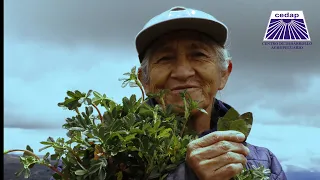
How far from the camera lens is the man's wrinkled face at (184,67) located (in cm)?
84

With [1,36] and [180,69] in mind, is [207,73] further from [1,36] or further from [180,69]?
[1,36]

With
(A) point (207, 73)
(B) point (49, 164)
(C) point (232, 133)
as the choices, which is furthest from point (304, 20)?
(B) point (49, 164)

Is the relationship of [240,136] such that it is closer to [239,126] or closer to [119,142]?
[239,126]

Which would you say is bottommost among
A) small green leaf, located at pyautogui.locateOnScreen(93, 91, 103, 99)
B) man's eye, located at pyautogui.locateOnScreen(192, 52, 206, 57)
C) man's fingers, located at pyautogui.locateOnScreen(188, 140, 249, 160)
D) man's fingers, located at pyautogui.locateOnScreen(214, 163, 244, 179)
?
man's fingers, located at pyautogui.locateOnScreen(214, 163, 244, 179)

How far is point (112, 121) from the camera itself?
0.60 m

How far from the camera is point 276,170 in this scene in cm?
97

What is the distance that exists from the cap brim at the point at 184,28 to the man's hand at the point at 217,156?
32 centimetres

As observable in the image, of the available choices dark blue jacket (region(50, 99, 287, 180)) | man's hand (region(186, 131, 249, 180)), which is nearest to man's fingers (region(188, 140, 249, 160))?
man's hand (region(186, 131, 249, 180))

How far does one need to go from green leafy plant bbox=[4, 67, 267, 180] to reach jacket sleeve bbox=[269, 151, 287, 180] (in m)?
0.30

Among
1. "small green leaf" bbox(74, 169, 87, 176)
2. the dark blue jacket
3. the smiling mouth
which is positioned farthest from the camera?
the dark blue jacket

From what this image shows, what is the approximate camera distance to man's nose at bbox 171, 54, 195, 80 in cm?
83

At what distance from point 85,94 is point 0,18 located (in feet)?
1.46

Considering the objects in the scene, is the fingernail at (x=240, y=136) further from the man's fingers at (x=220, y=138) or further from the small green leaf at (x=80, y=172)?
the small green leaf at (x=80, y=172)

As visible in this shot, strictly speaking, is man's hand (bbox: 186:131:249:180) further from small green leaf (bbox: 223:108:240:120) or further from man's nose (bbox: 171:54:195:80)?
man's nose (bbox: 171:54:195:80)
